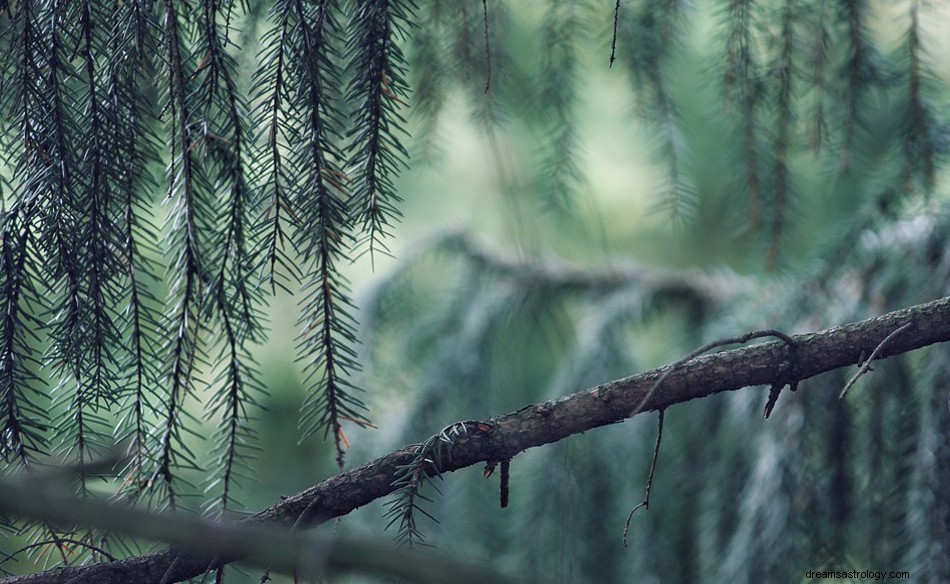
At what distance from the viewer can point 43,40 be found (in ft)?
1.97

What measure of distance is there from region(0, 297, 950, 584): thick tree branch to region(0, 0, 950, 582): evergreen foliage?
23 millimetres

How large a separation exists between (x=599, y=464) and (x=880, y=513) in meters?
0.45

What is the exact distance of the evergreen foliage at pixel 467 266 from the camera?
61cm

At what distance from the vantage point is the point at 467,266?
1.77 meters

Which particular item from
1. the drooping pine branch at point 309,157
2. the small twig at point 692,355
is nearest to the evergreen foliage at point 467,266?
the drooping pine branch at point 309,157

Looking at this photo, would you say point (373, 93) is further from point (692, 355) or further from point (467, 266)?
point (467, 266)

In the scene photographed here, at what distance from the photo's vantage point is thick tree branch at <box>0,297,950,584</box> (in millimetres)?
589

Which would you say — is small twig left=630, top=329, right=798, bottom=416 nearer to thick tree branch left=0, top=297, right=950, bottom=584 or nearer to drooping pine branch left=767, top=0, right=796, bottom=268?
thick tree branch left=0, top=297, right=950, bottom=584

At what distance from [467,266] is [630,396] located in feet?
3.87

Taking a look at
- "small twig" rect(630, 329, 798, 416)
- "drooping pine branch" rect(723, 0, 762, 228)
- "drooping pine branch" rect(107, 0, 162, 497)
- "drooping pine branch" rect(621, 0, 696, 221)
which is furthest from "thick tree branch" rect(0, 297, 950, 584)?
"drooping pine branch" rect(621, 0, 696, 221)

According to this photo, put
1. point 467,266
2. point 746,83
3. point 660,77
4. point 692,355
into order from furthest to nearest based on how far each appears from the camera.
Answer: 1. point 467,266
2. point 660,77
3. point 746,83
4. point 692,355

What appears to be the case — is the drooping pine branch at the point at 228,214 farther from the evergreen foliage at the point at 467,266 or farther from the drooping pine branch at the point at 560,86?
the drooping pine branch at the point at 560,86

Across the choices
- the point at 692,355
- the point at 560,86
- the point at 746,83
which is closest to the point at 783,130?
the point at 746,83

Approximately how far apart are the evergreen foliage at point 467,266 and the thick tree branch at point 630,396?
0.9 inches
